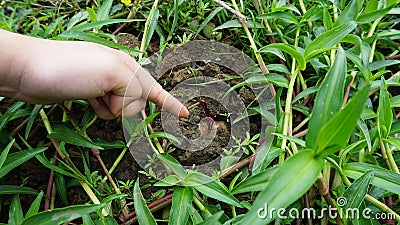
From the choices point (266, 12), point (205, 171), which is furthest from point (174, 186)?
point (266, 12)

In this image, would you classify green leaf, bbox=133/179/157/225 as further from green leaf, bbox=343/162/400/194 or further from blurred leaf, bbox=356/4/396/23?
blurred leaf, bbox=356/4/396/23

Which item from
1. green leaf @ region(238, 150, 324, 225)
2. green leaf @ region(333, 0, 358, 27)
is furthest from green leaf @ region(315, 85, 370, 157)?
green leaf @ region(333, 0, 358, 27)

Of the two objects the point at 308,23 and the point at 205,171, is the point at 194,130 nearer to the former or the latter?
the point at 205,171

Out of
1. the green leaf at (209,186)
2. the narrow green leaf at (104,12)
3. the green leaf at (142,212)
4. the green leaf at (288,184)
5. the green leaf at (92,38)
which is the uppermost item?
the green leaf at (288,184)

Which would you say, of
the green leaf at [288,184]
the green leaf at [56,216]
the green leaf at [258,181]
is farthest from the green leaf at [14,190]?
the green leaf at [288,184]

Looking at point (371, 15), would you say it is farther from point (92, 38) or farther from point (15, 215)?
point (15, 215)

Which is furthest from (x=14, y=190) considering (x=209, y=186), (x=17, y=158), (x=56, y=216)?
(x=209, y=186)

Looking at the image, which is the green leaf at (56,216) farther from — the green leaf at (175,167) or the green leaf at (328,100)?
the green leaf at (328,100)
